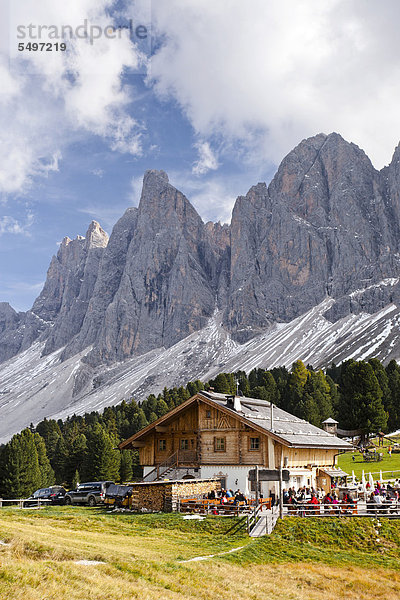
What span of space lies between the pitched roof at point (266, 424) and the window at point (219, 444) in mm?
2494

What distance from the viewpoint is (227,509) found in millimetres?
31359

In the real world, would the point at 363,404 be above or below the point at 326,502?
above

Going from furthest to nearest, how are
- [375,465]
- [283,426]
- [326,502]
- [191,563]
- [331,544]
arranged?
[375,465], [283,426], [326,502], [331,544], [191,563]

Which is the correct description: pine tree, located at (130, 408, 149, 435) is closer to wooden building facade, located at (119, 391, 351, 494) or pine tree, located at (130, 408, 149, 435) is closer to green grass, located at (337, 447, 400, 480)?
green grass, located at (337, 447, 400, 480)

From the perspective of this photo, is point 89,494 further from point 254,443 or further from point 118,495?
point 254,443

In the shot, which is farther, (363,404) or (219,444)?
(363,404)

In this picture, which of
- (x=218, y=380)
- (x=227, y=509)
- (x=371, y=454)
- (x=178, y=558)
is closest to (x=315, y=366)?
(x=218, y=380)

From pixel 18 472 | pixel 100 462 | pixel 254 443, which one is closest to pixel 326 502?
pixel 254 443

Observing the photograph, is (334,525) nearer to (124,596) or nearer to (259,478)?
(259,478)

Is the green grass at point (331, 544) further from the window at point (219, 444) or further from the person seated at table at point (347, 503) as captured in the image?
the window at point (219, 444)

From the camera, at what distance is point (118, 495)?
40.7 m

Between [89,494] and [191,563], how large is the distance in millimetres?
25551

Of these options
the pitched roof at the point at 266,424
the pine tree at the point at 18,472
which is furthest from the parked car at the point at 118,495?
the pine tree at the point at 18,472

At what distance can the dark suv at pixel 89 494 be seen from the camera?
41.6 m
